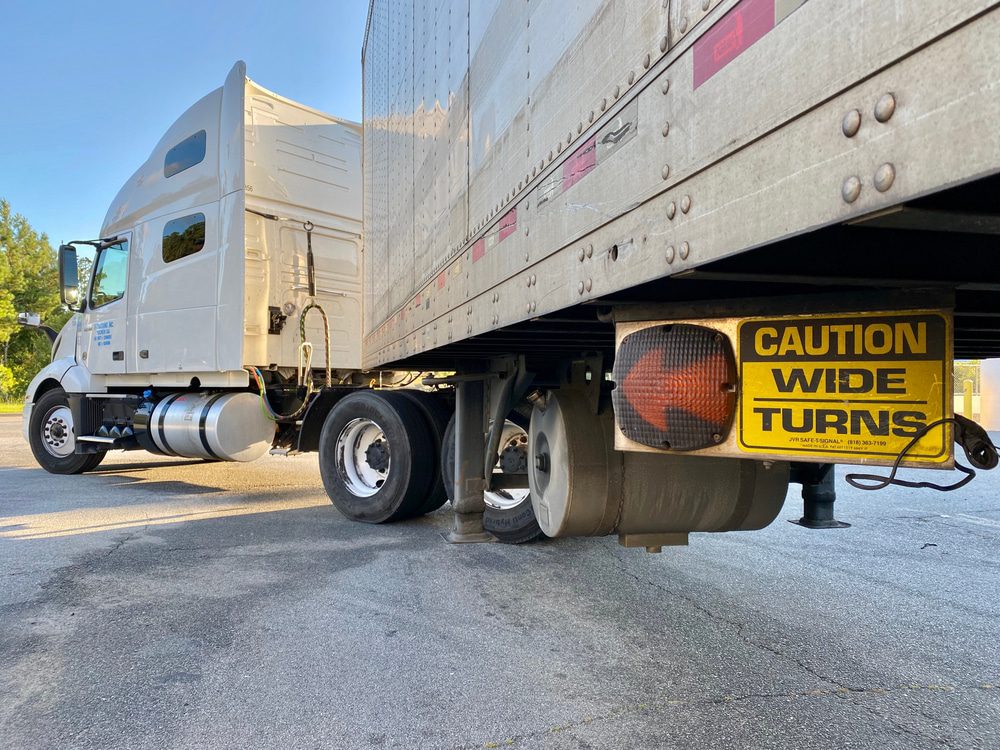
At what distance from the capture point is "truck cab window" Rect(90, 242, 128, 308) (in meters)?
8.10

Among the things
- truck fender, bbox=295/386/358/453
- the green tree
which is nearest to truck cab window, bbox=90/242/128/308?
truck fender, bbox=295/386/358/453

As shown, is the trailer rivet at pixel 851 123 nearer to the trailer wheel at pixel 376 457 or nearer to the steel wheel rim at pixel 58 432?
the trailer wheel at pixel 376 457

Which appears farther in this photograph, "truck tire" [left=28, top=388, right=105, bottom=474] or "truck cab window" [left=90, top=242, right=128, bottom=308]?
"truck tire" [left=28, top=388, right=105, bottom=474]

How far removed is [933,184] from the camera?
80 centimetres

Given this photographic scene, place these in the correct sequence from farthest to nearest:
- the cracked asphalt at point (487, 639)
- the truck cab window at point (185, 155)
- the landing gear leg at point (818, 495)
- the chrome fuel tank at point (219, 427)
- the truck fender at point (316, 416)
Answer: the truck cab window at point (185, 155) < the chrome fuel tank at point (219, 427) < the truck fender at point (316, 416) < the landing gear leg at point (818, 495) < the cracked asphalt at point (487, 639)

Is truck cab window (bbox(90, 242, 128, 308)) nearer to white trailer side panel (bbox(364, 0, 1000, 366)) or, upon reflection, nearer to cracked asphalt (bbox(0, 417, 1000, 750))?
cracked asphalt (bbox(0, 417, 1000, 750))

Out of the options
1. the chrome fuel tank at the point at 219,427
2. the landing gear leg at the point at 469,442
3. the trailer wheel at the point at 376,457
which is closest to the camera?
the landing gear leg at the point at 469,442

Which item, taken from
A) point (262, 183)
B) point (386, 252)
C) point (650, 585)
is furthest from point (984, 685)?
point (262, 183)

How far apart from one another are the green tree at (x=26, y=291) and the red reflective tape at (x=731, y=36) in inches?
1585

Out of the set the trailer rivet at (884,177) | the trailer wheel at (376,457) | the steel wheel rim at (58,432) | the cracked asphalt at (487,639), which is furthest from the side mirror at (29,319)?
the trailer rivet at (884,177)

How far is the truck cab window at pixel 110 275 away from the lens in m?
8.10

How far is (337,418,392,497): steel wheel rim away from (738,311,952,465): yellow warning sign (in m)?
4.51

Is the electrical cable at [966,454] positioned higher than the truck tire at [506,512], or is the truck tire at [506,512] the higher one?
the electrical cable at [966,454]

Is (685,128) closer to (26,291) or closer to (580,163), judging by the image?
(580,163)
